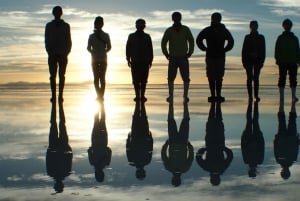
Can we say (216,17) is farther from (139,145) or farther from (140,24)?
(139,145)

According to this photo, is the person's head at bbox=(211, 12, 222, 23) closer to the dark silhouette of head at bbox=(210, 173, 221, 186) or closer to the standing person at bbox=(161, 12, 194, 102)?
the standing person at bbox=(161, 12, 194, 102)

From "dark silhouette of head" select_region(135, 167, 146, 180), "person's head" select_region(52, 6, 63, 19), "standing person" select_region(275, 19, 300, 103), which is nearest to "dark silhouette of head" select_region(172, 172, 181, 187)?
"dark silhouette of head" select_region(135, 167, 146, 180)

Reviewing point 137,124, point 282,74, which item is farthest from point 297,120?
point 282,74

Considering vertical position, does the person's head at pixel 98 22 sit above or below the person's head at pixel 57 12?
below

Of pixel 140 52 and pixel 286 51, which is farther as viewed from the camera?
pixel 140 52

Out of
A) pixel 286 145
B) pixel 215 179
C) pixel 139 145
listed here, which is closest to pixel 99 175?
pixel 215 179

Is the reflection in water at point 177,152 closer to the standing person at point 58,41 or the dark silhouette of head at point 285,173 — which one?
the dark silhouette of head at point 285,173

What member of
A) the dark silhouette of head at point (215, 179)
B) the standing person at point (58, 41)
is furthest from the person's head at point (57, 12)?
the dark silhouette of head at point (215, 179)

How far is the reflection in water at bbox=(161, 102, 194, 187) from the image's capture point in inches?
236

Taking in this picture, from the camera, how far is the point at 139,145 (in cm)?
807

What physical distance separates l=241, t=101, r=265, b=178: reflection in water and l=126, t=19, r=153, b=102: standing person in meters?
5.76

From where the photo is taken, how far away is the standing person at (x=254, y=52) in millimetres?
16250

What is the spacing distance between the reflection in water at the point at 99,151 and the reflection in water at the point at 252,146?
5.17 ft

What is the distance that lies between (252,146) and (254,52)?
875 cm
